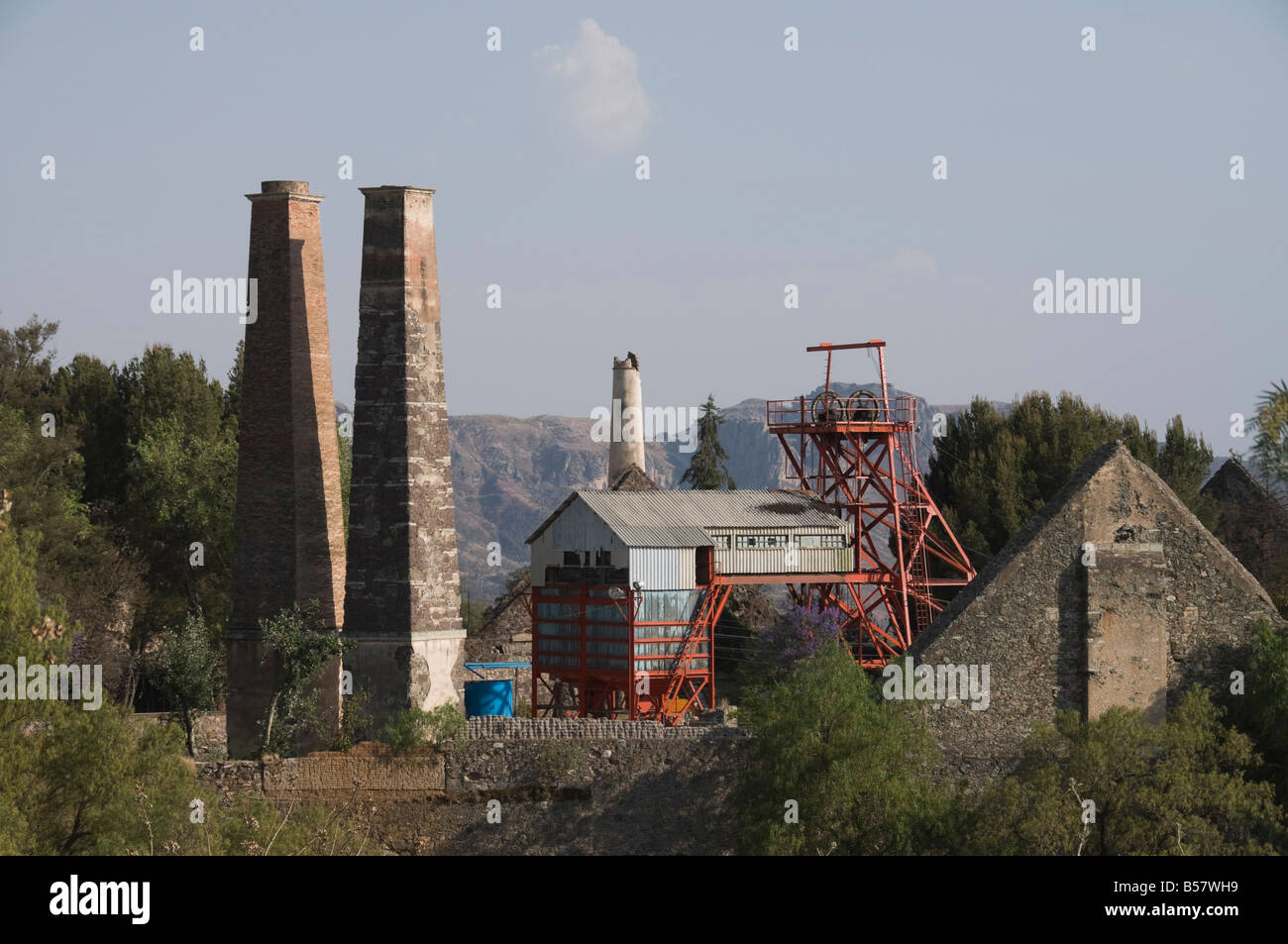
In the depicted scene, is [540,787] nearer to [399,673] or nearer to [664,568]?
[399,673]

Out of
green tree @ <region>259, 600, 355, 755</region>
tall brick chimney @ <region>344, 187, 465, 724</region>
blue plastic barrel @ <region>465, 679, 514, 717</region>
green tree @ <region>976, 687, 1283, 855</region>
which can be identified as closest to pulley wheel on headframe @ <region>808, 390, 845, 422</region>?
blue plastic barrel @ <region>465, 679, 514, 717</region>

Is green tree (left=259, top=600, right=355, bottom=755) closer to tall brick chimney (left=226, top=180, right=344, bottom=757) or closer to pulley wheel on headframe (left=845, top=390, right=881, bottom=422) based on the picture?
tall brick chimney (left=226, top=180, right=344, bottom=757)

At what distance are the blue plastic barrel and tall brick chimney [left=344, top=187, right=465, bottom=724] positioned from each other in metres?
8.07

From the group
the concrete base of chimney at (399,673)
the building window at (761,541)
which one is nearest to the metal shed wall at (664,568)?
the building window at (761,541)

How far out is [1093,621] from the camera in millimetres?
36750

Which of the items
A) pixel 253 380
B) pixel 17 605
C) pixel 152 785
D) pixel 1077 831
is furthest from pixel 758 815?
pixel 253 380

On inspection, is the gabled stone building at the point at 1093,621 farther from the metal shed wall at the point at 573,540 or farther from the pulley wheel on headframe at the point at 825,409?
the pulley wheel on headframe at the point at 825,409

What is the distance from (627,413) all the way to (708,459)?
43.6ft

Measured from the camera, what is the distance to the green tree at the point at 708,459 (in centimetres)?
8662

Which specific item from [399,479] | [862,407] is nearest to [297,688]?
[399,479]

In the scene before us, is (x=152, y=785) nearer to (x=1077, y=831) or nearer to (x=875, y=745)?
(x=875, y=745)

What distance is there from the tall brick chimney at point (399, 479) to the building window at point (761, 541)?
1218cm

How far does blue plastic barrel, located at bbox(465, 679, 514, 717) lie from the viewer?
1941 inches

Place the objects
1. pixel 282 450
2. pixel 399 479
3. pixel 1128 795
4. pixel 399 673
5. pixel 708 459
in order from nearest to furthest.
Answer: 1. pixel 1128 795
2. pixel 399 673
3. pixel 399 479
4. pixel 282 450
5. pixel 708 459
